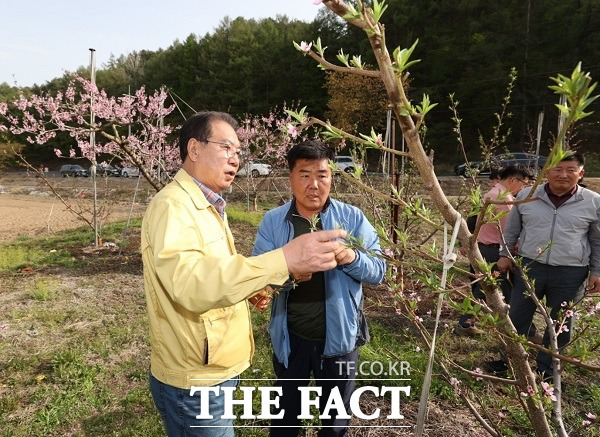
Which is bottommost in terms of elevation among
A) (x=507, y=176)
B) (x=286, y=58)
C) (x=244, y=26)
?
(x=507, y=176)

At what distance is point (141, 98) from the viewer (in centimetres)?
958

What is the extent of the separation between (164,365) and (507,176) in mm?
3518

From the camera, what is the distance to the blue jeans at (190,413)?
1507 millimetres

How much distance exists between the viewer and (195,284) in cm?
111

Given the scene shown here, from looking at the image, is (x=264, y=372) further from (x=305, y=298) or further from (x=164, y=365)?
(x=164, y=365)

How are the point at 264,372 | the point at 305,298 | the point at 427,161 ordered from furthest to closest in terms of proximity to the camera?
the point at 264,372
the point at 305,298
the point at 427,161

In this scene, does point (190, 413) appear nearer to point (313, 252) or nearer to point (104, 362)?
point (313, 252)

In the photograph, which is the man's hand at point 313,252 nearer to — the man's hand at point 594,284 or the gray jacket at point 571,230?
the gray jacket at point 571,230

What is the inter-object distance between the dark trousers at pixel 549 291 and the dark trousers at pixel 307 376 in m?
1.66

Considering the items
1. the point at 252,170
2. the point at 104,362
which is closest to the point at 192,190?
the point at 104,362

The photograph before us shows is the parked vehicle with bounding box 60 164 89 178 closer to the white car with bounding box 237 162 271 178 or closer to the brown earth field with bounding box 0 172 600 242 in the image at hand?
the brown earth field with bounding box 0 172 600 242

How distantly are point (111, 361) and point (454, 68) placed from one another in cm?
3098

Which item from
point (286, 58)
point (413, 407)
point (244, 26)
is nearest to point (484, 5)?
point (286, 58)

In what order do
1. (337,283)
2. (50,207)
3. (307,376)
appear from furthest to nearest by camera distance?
(50,207)
(307,376)
(337,283)
